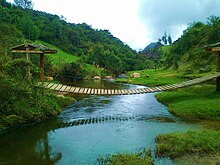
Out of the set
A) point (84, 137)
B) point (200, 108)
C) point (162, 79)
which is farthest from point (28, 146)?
point (162, 79)

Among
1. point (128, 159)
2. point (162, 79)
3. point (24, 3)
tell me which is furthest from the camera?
point (24, 3)

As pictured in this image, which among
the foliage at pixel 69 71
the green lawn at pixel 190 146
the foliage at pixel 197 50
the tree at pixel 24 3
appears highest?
the tree at pixel 24 3

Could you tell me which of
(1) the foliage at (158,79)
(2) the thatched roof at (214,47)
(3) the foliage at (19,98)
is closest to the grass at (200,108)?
(2) the thatched roof at (214,47)

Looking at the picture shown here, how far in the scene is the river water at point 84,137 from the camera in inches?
281

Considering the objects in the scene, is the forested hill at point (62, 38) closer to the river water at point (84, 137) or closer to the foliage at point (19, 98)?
the foliage at point (19, 98)

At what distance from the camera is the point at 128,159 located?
6.35 metres

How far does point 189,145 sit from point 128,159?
80.2 inches

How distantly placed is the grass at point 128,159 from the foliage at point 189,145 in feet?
1.79

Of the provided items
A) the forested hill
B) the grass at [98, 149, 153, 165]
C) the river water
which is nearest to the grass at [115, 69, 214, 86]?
the river water

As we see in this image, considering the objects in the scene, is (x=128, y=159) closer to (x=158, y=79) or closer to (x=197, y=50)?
(x=158, y=79)

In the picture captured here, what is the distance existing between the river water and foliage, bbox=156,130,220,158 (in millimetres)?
460

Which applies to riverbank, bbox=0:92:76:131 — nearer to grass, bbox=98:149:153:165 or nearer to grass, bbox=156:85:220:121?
grass, bbox=98:149:153:165

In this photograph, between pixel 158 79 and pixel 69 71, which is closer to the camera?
pixel 158 79

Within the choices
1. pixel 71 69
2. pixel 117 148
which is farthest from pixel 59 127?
pixel 71 69
